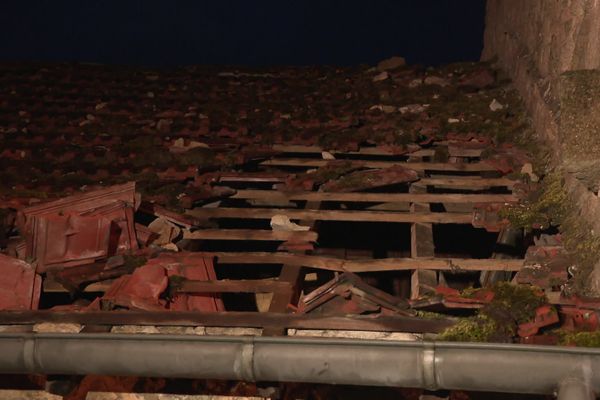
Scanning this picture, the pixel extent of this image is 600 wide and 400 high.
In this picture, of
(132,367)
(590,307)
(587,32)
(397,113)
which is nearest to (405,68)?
(397,113)

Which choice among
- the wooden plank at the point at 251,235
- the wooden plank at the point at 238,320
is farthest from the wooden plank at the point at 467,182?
the wooden plank at the point at 238,320

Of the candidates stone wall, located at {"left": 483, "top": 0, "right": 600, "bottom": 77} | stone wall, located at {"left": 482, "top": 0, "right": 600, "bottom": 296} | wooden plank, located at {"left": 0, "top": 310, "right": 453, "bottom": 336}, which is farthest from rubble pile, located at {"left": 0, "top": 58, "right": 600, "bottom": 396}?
stone wall, located at {"left": 483, "top": 0, "right": 600, "bottom": 77}

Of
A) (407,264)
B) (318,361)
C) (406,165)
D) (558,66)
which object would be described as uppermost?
(558,66)

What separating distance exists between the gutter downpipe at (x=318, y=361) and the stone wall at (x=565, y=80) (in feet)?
3.33

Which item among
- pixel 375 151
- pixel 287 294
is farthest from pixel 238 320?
pixel 375 151

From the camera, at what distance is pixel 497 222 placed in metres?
4.85

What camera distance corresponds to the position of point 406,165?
6.10 metres

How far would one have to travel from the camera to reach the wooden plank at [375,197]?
17.1 feet

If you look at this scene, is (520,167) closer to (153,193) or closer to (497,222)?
(497,222)

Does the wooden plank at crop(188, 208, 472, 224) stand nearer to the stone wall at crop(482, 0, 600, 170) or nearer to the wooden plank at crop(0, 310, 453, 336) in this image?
the stone wall at crop(482, 0, 600, 170)

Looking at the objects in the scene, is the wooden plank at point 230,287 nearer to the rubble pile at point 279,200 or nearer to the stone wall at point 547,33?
the rubble pile at point 279,200

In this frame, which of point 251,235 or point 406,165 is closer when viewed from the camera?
point 251,235

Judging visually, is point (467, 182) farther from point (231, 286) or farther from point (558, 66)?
point (231, 286)

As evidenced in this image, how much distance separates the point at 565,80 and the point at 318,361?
250 centimetres
